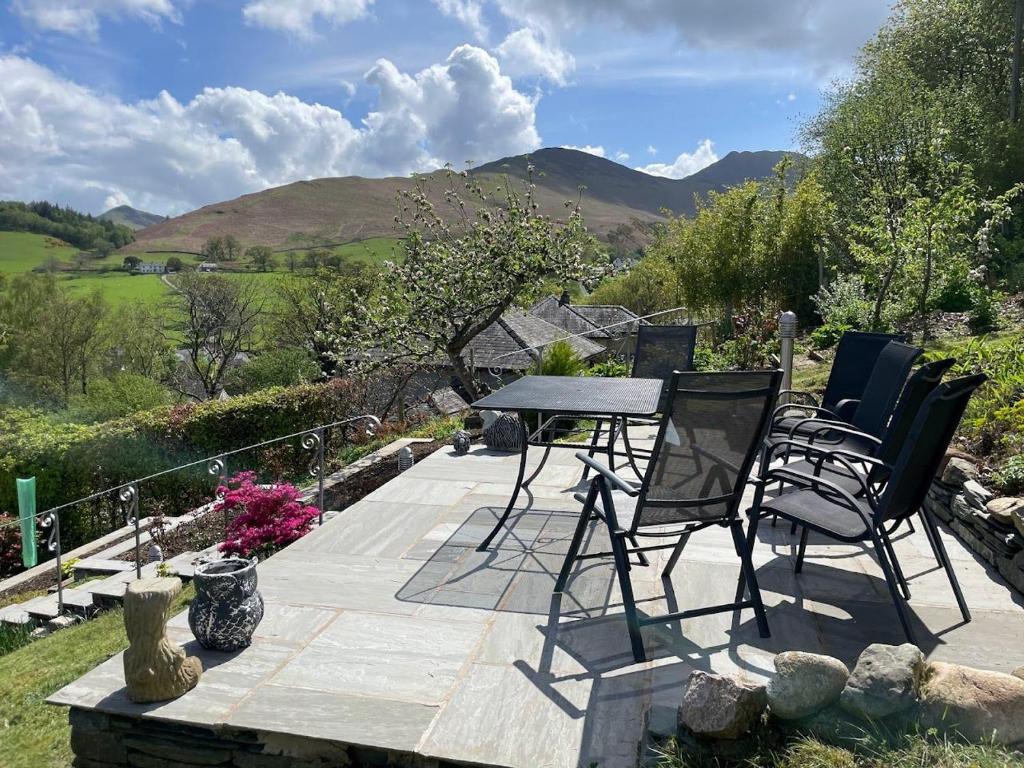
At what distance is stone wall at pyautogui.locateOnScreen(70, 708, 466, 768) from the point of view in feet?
7.62

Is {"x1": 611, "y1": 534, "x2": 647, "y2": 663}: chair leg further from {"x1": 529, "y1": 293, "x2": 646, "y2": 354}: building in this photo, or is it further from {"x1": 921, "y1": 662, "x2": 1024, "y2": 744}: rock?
{"x1": 529, "y1": 293, "x2": 646, "y2": 354}: building

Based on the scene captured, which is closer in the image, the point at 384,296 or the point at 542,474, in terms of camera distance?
the point at 542,474

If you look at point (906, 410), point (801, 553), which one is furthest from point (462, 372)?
point (906, 410)

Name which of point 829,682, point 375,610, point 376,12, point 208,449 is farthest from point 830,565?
point 208,449

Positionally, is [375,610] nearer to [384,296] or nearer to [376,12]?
[376,12]

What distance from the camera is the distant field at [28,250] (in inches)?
2083

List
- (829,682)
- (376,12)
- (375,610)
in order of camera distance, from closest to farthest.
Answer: (829,682) < (375,610) < (376,12)

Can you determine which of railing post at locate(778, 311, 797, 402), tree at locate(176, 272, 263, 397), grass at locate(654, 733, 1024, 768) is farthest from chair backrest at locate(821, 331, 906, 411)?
tree at locate(176, 272, 263, 397)

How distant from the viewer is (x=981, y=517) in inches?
147

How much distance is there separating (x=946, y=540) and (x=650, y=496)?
7.45ft

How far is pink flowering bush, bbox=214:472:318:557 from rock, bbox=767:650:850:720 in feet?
10.4

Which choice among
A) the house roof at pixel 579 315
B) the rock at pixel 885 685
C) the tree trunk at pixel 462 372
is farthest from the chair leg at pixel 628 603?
the house roof at pixel 579 315

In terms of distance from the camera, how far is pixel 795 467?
3.93 m

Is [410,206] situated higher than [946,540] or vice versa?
[410,206]
